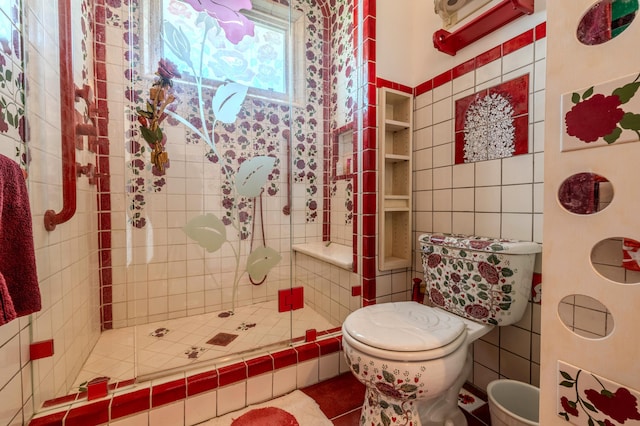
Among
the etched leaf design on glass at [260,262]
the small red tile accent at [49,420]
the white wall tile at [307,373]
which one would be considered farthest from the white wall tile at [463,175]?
the small red tile accent at [49,420]

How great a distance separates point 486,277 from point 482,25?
105 centimetres

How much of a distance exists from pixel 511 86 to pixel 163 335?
2099mm

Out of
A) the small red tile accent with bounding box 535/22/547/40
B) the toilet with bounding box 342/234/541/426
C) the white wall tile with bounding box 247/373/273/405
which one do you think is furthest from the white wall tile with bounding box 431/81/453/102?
the white wall tile with bounding box 247/373/273/405

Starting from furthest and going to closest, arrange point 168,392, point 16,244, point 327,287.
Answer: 1. point 327,287
2. point 168,392
3. point 16,244

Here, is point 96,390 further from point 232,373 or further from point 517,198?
point 517,198

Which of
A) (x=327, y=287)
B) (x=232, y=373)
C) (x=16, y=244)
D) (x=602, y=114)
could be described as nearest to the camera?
(x=602, y=114)

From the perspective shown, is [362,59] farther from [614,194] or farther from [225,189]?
[614,194]

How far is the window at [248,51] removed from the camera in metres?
1.25

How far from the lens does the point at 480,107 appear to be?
1.21m

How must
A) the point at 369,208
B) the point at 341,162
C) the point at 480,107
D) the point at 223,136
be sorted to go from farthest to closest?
the point at 341,162 → the point at 369,208 → the point at 223,136 → the point at 480,107

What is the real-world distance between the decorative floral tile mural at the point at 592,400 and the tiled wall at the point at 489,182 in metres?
→ 0.63

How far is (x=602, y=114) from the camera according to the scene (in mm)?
459

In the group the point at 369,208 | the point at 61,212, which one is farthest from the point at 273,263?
the point at 61,212

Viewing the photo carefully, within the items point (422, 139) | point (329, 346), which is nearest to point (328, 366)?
point (329, 346)
